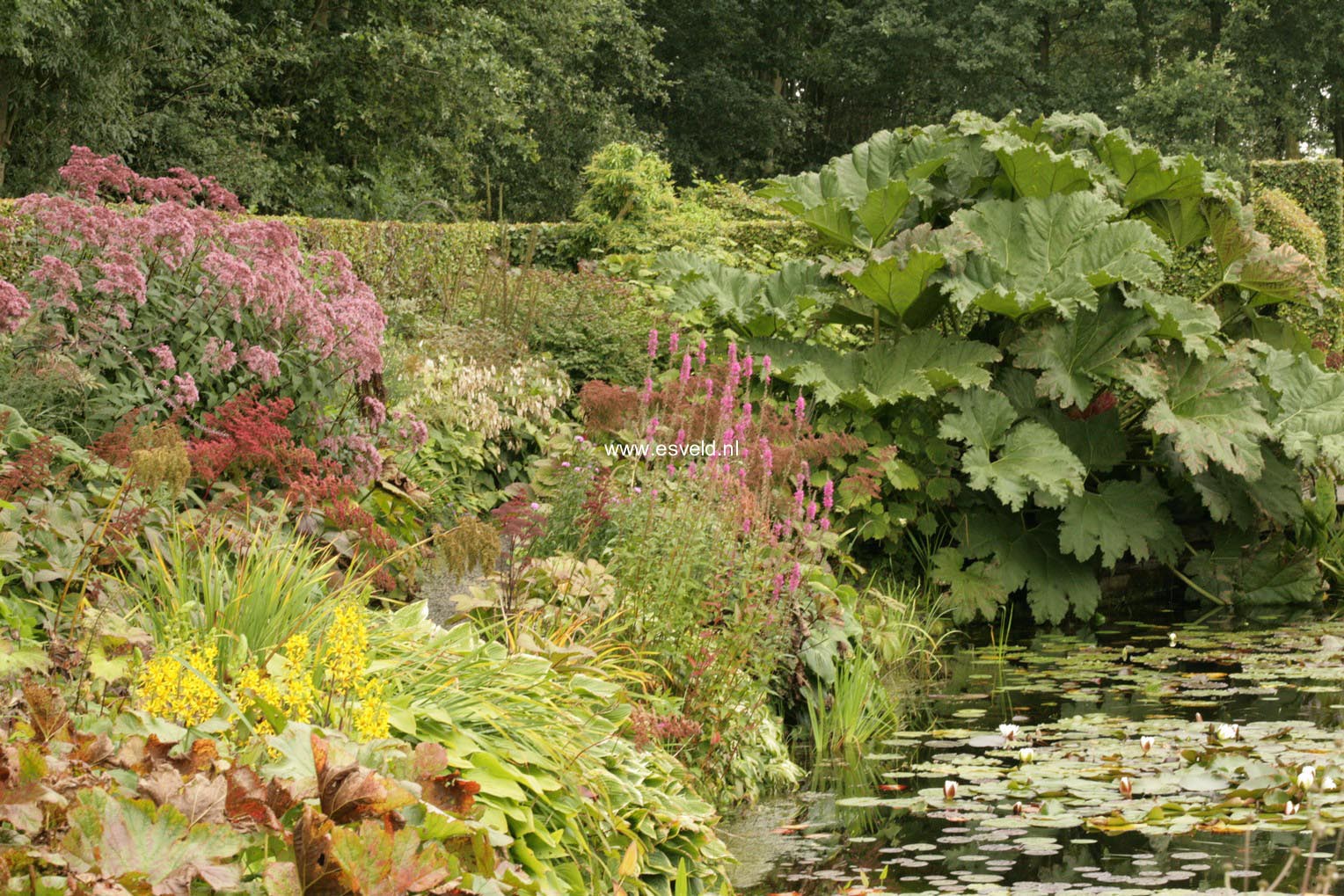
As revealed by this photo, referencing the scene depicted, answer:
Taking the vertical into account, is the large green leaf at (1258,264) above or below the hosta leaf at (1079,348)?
above

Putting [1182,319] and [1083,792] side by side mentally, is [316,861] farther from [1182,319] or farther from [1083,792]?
[1182,319]

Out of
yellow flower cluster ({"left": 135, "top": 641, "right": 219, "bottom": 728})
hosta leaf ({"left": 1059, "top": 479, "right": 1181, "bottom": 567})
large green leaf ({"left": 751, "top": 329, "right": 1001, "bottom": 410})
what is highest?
large green leaf ({"left": 751, "top": 329, "right": 1001, "bottom": 410})

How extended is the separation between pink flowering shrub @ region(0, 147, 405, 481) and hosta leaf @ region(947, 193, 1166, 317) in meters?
3.51

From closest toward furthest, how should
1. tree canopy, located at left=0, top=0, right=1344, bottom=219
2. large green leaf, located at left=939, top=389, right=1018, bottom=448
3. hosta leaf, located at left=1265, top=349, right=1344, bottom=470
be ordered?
large green leaf, located at left=939, top=389, right=1018, bottom=448
hosta leaf, located at left=1265, top=349, right=1344, bottom=470
tree canopy, located at left=0, top=0, right=1344, bottom=219

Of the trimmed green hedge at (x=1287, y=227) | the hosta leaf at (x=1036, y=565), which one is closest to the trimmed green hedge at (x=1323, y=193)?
the trimmed green hedge at (x=1287, y=227)

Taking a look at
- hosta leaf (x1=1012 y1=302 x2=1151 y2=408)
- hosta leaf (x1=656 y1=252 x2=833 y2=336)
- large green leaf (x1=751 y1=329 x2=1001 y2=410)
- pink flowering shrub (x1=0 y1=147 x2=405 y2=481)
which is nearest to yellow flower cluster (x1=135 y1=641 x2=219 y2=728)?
pink flowering shrub (x1=0 y1=147 x2=405 y2=481)

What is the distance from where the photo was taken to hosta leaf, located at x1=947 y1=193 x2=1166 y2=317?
746 cm

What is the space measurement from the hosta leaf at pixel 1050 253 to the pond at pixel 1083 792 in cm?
209

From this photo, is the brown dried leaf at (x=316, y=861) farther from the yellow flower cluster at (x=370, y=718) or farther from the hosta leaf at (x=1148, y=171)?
the hosta leaf at (x=1148, y=171)

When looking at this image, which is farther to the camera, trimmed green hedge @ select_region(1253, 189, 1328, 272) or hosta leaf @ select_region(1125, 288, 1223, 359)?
trimmed green hedge @ select_region(1253, 189, 1328, 272)

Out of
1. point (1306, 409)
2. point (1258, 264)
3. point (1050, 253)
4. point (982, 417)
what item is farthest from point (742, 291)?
point (1306, 409)

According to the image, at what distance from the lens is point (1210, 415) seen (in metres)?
7.63

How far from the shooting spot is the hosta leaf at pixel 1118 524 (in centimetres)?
747

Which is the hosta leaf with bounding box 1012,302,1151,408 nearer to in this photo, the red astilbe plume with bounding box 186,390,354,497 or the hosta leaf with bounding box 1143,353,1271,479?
the hosta leaf with bounding box 1143,353,1271,479
